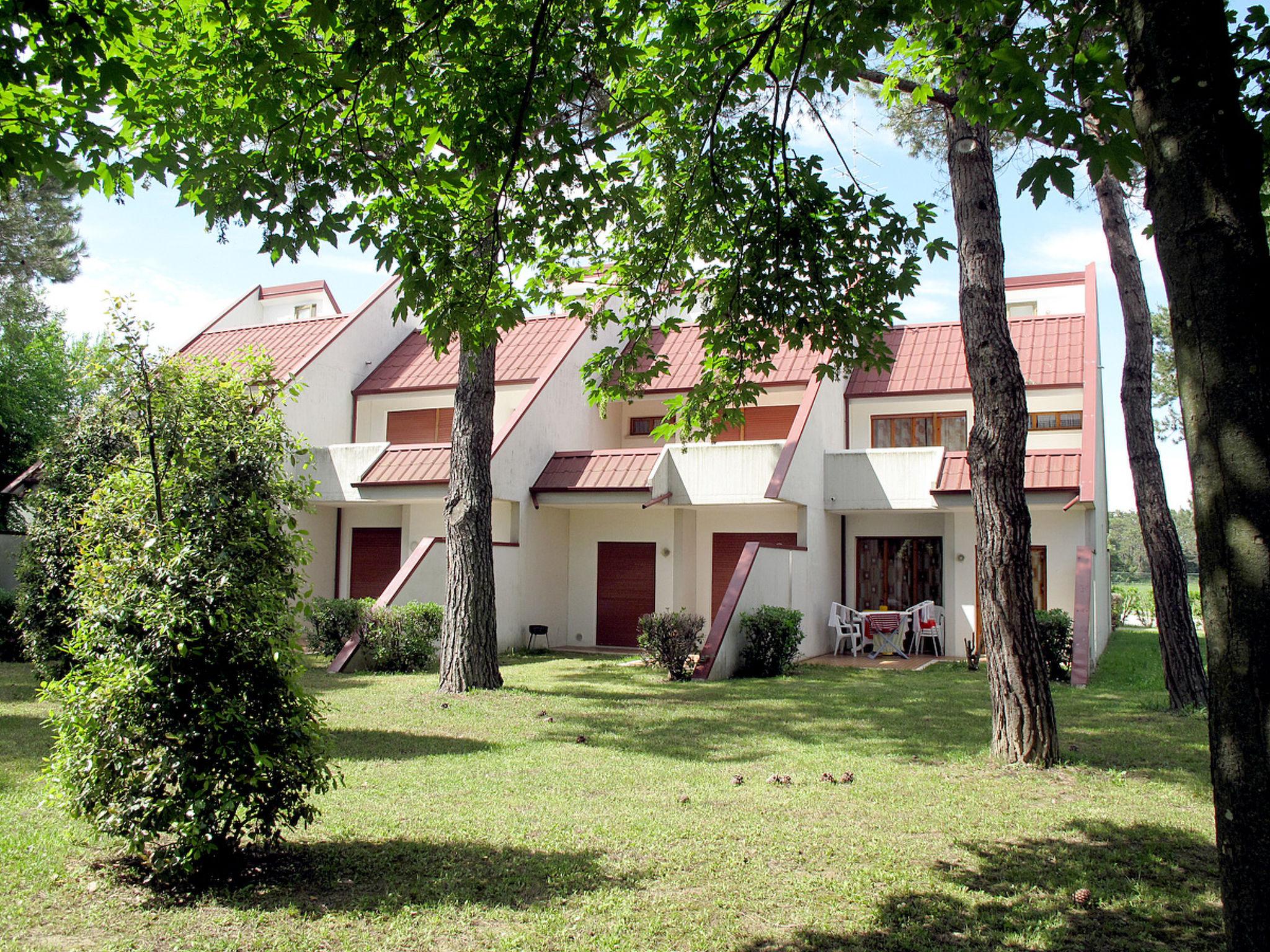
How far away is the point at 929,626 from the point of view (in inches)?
773

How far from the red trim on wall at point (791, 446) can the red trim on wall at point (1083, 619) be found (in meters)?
5.39

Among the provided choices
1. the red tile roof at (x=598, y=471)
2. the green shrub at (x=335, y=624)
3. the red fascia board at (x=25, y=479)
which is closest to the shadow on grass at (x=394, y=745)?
the green shrub at (x=335, y=624)

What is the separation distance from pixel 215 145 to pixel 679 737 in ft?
22.8

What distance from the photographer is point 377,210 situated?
6.01 m

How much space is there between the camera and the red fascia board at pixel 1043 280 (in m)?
23.8

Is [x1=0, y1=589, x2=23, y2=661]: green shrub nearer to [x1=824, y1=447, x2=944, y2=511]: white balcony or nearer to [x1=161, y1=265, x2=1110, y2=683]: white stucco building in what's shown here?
[x1=161, y1=265, x2=1110, y2=683]: white stucco building

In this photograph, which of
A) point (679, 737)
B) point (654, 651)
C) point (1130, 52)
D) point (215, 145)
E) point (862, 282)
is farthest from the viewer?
point (654, 651)

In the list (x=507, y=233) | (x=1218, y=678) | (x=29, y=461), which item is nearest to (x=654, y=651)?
(x=507, y=233)

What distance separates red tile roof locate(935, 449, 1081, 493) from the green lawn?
315 inches

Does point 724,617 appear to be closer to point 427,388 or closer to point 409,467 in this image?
point 409,467

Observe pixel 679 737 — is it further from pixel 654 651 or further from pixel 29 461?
pixel 29 461

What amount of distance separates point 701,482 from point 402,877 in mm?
14856

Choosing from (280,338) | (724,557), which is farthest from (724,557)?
(280,338)

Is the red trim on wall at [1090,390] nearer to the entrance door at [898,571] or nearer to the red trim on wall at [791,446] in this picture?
the entrance door at [898,571]
